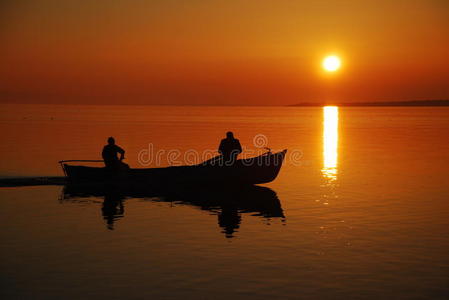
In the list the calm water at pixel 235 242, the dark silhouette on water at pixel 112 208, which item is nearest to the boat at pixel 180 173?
the calm water at pixel 235 242

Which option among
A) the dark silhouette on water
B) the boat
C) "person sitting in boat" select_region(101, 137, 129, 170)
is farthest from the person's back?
the dark silhouette on water

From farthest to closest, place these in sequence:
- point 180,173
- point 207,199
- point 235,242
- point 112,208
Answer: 1. point 180,173
2. point 207,199
3. point 112,208
4. point 235,242

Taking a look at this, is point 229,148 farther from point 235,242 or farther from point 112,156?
point 235,242

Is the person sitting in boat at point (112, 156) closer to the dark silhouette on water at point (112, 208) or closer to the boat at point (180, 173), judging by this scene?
the boat at point (180, 173)

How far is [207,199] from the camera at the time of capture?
2123cm

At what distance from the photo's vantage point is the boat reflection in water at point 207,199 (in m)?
17.7

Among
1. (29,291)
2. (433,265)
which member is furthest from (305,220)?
(29,291)

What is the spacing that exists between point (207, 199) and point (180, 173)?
9.39ft

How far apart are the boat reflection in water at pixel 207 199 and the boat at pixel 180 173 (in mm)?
370

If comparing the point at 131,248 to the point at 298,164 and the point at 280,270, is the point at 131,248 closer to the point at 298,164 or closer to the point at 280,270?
the point at 280,270

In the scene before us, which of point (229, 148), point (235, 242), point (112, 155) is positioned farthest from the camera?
point (112, 155)

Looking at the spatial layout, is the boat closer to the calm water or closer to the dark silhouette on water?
the calm water

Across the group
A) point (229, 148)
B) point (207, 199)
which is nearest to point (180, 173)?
point (229, 148)

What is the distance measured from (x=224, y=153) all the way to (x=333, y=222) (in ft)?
25.1
